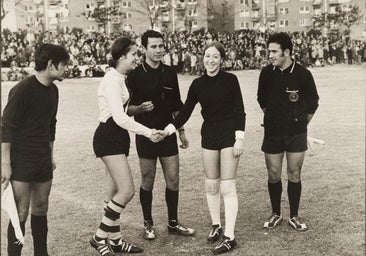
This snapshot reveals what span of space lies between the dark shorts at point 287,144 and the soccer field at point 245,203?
76 centimetres

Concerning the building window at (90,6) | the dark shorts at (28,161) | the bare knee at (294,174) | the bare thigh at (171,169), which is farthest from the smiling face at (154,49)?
the building window at (90,6)

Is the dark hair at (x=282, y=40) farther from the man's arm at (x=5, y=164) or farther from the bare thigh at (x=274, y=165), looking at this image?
the man's arm at (x=5, y=164)

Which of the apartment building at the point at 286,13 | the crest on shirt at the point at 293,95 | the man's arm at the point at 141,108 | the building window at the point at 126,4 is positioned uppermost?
the building window at the point at 126,4

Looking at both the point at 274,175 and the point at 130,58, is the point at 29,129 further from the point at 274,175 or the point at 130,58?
the point at 274,175

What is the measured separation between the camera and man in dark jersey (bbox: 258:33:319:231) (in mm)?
4980

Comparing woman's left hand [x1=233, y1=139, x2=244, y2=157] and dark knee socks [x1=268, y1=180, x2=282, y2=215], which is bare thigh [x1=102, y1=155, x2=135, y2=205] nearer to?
woman's left hand [x1=233, y1=139, x2=244, y2=157]

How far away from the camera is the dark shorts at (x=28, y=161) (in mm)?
3910

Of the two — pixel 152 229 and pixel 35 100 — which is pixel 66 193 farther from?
pixel 35 100

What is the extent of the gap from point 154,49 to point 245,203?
221 centimetres

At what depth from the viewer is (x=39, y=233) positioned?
426 cm

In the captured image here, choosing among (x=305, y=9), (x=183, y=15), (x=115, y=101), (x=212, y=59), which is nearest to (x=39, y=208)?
(x=115, y=101)

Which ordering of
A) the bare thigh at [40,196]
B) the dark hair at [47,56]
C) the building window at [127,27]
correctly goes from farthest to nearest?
the building window at [127,27] → the bare thigh at [40,196] → the dark hair at [47,56]

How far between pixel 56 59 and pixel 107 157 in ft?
3.01

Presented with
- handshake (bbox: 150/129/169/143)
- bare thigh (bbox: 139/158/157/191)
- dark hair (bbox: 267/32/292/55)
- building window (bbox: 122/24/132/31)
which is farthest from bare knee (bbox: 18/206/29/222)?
building window (bbox: 122/24/132/31)
